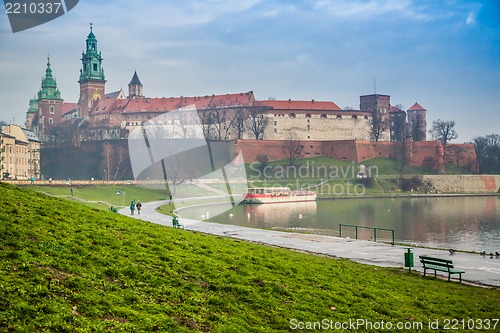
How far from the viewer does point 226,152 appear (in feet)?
280

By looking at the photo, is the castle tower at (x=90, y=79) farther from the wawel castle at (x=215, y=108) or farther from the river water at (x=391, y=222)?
the river water at (x=391, y=222)

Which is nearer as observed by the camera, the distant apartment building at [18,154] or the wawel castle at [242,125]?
the distant apartment building at [18,154]

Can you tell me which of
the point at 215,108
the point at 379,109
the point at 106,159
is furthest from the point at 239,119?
the point at 379,109

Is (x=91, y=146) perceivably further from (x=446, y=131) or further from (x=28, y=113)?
(x=446, y=131)

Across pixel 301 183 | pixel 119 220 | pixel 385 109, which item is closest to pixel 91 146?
pixel 301 183

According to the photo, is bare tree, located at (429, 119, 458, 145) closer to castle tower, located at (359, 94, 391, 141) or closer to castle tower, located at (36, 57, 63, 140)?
castle tower, located at (359, 94, 391, 141)

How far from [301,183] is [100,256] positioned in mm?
67783

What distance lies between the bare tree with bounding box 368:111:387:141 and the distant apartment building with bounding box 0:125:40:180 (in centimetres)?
5183

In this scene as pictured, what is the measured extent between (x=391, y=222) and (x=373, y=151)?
54.4 m

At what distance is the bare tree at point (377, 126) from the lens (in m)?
→ 102

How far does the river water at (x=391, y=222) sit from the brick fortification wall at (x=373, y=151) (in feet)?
105

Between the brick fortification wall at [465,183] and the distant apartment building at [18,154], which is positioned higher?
the distant apartment building at [18,154]

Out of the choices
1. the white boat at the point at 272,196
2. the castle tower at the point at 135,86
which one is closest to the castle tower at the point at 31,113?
the castle tower at the point at 135,86

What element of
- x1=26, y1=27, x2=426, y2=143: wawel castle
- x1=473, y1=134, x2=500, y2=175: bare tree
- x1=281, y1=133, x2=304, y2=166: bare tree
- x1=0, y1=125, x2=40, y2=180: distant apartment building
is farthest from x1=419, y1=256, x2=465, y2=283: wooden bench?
x1=473, y1=134, x2=500, y2=175: bare tree
